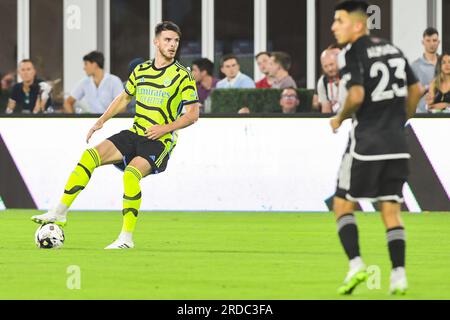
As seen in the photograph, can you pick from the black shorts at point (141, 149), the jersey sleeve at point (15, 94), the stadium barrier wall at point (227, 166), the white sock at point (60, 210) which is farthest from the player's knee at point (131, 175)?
the jersey sleeve at point (15, 94)

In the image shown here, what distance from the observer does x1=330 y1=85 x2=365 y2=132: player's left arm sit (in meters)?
9.55

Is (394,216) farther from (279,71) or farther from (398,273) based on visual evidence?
(279,71)

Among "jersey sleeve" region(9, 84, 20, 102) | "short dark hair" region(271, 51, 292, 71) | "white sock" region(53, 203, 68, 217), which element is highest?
"short dark hair" region(271, 51, 292, 71)

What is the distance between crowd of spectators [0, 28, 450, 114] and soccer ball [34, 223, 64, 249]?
5.98m

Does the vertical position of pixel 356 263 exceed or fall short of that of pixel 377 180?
it falls short

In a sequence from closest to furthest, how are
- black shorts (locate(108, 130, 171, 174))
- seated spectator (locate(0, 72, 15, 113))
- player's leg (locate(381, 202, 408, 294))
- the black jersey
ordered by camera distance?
player's leg (locate(381, 202, 408, 294)) → the black jersey → black shorts (locate(108, 130, 171, 174)) → seated spectator (locate(0, 72, 15, 113))

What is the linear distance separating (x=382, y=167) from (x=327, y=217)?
801 cm

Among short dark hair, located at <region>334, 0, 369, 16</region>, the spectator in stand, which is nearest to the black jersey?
short dark hair, located at <region>334, 0, 369, 16</region>

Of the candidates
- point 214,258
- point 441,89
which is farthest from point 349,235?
point 441,89

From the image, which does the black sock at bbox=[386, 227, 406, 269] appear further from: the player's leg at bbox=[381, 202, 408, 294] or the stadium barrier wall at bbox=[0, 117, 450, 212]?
the stadium barrier wall at bbox=[0, 117, 450, 212]

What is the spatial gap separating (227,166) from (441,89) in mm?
2859

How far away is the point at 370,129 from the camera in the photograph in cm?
975
